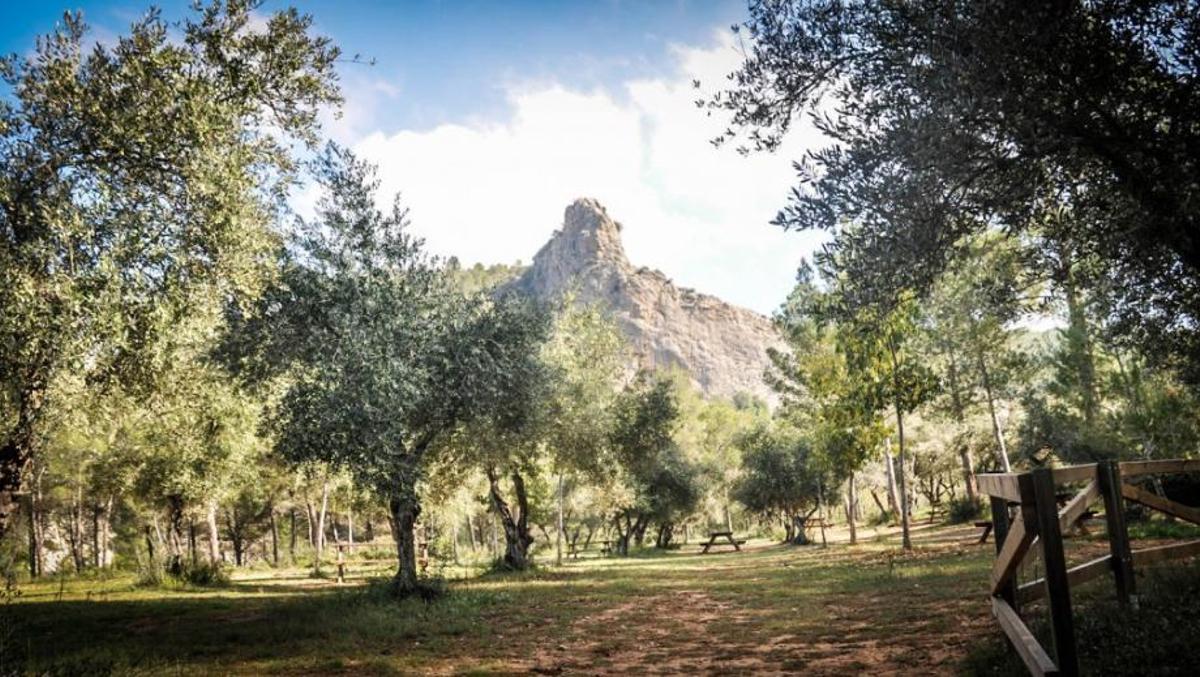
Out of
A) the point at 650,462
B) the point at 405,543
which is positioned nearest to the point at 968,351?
the point at 650,462

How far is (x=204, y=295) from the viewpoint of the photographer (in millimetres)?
11836

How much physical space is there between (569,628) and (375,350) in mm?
8410

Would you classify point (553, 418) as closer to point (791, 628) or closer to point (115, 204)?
point (791, 628)

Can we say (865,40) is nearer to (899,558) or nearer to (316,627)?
(316,627)

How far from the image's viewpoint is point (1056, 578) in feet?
15.9

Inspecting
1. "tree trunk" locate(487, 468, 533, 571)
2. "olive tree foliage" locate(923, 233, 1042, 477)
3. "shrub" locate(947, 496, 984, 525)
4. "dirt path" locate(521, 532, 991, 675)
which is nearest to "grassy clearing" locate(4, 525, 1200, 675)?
"dirt path" locate(521, 532, 991, 675)

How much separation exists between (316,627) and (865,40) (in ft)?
51.5

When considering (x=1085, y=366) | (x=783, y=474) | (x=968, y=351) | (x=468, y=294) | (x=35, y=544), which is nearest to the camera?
(x=468, y=294)

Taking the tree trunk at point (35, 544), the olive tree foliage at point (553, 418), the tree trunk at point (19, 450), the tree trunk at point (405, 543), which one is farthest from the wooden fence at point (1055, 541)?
the tree trunk at point (35, 544)

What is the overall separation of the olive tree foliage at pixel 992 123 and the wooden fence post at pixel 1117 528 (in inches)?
107

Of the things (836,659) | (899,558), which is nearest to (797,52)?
(836,659)

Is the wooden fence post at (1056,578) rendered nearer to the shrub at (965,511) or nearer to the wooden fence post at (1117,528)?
the wooden fence post at (1117,528)

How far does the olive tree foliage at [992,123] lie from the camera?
7.09 meters

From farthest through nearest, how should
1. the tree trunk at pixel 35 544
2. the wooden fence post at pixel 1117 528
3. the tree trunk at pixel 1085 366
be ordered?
the tree trunk at pixel 35 544, the tree trunk at pixel 1085 366, the wooden fence post at pixel 1117 528
